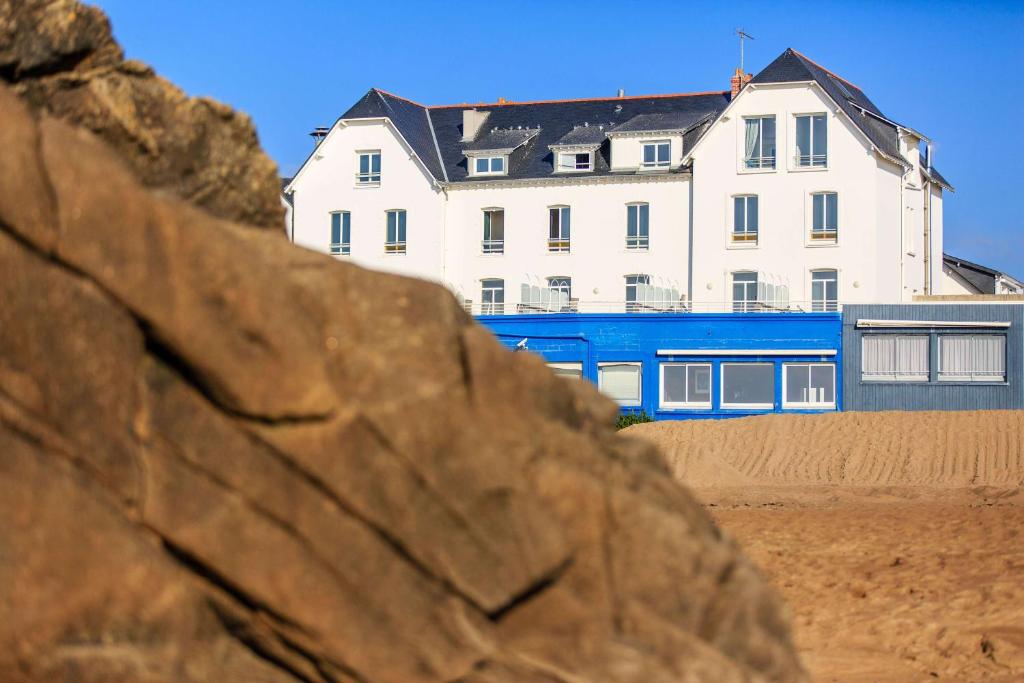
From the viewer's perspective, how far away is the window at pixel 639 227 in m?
51.2

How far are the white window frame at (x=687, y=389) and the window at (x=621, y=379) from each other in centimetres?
73

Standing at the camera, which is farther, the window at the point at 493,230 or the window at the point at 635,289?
the window at the point at 493,230

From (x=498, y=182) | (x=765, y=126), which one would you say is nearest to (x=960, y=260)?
(x=765, y=126)

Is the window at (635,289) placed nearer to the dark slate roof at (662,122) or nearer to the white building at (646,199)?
the white building at (646,199)

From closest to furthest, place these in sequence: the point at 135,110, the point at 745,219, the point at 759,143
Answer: the point at 135,110
the point at 759,143
the point at 745,219

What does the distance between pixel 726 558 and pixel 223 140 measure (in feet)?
11.8

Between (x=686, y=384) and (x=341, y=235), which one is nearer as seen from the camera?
(x=686, y=384)

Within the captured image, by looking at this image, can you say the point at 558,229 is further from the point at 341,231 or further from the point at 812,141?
the point at 812,141

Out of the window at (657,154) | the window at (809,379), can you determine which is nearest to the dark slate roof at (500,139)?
the window at (657,154)

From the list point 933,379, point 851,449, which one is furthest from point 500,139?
point 851,449

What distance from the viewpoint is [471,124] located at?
2181 inches

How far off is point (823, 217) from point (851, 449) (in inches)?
604

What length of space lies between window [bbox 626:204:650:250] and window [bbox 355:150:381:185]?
9.60m

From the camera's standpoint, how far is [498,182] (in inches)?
2064
